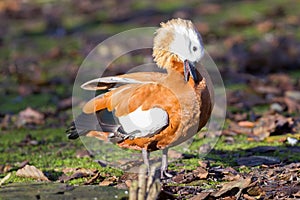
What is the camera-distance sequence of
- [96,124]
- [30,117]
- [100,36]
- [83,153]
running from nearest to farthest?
[96,124]
[83,153]
[30,117]
[100,36]

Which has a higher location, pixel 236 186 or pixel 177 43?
pixel 177 43

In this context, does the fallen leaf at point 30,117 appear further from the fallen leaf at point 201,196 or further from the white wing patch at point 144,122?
the fallen leaf at point 201,196

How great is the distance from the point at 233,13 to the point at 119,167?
851 cm

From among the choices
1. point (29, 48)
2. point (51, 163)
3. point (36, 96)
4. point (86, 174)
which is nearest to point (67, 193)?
point (86, 174)

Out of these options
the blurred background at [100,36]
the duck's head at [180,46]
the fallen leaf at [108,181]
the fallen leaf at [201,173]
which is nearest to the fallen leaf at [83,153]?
the fallen leaf at [108,181]

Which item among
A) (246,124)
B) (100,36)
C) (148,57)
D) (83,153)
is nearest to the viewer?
(83,153)

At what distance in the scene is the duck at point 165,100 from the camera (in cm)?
450

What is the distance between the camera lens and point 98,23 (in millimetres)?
13289

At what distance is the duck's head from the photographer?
454 centimetres

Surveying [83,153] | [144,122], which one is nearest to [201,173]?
[144,122]

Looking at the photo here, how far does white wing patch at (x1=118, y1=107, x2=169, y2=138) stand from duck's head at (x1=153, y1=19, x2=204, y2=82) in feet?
1.09

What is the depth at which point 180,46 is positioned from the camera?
181 inches

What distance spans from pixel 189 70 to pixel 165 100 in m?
0.28

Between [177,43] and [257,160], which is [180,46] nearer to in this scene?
[177,43]
